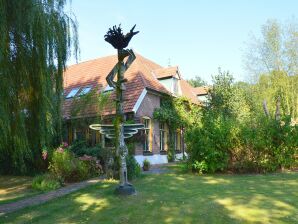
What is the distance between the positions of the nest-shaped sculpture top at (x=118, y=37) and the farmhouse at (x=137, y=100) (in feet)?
23.6

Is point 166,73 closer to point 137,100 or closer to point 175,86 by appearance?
point 175,86

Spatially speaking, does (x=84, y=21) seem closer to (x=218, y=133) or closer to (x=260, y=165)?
(x=218, y=133)

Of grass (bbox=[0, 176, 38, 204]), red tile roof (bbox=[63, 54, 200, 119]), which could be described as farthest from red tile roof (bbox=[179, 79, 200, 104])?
grass (bbox=[0, 176, 38, 204])

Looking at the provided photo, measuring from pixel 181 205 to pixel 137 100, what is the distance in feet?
37.8

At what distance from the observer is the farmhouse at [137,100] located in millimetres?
18828

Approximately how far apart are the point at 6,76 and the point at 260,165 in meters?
10.4

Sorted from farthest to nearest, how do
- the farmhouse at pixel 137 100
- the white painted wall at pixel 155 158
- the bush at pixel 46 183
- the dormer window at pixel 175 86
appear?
the dormer window at pixel 175 86 → the white painted wall at pixel 155 158 → the farmhouse at pixel 137 100 → the bush at pixel 46 183

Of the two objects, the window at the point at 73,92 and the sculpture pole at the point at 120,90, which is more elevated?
the window at the point at 73,92

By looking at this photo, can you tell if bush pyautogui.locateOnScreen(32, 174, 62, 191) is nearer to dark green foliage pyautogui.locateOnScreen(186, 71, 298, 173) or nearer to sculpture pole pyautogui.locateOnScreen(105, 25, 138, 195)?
sculpture pole pyautogui.locateOnScreen(105, 25, 138, 195)

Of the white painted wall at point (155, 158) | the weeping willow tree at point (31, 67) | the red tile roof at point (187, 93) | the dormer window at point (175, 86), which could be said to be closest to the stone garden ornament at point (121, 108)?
the weeping willow tree at point (31, 67)

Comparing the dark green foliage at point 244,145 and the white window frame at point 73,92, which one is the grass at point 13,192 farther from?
the white window frame at point 73,92

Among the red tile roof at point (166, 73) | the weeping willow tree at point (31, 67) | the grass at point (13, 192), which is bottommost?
the grass at point (13, 192)

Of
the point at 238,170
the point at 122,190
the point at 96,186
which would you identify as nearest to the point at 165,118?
the point at 238,170

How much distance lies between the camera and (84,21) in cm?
880
